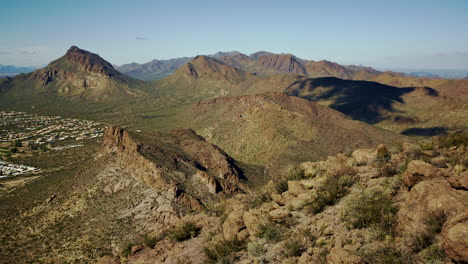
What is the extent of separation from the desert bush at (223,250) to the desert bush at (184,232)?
10.1 ft

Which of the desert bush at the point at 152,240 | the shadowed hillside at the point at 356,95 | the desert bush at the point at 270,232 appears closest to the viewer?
the desert bush at the point at 270,232

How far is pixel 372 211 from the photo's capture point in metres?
10.6

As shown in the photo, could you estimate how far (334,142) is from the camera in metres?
67.8

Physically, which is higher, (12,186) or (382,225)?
(382,225)

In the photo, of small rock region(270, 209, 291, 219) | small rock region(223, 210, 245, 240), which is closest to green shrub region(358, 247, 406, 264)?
small rock region(270, 209, 291, 219)

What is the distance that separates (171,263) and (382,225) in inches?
365

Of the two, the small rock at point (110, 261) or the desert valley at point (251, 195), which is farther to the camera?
the small rock at point (110, 261)

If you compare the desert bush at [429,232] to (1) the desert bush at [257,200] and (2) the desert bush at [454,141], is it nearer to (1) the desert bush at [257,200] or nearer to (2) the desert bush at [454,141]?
(1) the desert bush at [257,200]

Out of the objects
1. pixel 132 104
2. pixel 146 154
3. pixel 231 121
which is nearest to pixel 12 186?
pixel 146 154

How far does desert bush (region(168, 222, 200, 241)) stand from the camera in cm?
1566

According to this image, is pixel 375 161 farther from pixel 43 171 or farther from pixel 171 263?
pixel 43 171

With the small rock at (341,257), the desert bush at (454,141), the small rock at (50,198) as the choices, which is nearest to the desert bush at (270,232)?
the small rock at (341,257)

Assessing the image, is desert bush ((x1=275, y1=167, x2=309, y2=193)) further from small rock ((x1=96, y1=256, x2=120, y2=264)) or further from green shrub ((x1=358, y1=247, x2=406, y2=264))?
small rock ((x1=96, y1=256, x2=120, y2=264))

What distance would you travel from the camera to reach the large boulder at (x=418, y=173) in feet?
36.1
